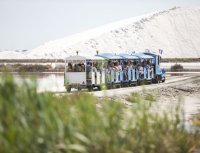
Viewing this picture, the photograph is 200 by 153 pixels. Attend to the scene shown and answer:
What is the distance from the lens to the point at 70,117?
7488 mm

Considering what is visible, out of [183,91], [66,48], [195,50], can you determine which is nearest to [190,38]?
[195,50]

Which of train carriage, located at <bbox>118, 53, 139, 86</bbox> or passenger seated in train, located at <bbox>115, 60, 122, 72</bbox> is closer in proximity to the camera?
passenger seated in train, located at <bbox>115, 60, 122, 72</bbox>

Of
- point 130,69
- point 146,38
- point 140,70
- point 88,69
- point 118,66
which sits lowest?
point 140,70

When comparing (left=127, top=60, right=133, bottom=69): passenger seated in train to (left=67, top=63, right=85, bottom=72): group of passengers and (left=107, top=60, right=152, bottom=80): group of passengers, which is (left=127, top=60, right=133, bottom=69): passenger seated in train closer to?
(left=107, top=60, right=152, bottom=80): group of passengers

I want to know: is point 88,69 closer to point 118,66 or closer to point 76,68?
point 76,68

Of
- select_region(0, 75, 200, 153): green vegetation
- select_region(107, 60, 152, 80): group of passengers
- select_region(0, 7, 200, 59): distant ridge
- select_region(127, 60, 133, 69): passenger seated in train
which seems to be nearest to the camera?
select_region(0, 75, 200, 153): green vegetation

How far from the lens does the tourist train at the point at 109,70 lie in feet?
103

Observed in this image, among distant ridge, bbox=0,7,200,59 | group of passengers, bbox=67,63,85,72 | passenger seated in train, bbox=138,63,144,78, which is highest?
distant ridge, bbox=0,7,200,59

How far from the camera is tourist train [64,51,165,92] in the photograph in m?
31.5

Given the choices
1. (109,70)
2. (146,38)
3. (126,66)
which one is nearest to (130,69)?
(126,66)

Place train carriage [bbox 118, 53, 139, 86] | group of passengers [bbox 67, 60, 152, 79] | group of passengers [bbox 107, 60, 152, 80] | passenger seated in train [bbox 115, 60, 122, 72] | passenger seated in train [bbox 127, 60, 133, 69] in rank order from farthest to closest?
passenger seated in train [bbox 127, 60, 133, 69] < train carriage [bbox 118, 53, 139, 86] < passenger seated in train [bbox 115, 60, 122, 72] < group of passengers [bbox 107, 60, 152, 80] < group of passengers [bbox 67, 60, 152, 79]

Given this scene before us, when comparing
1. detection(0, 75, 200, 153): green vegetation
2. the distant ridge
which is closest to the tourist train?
detection(0, 75, 200, 153): green vegetation

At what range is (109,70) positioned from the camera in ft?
109

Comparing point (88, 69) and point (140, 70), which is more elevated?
point (88, 69)
